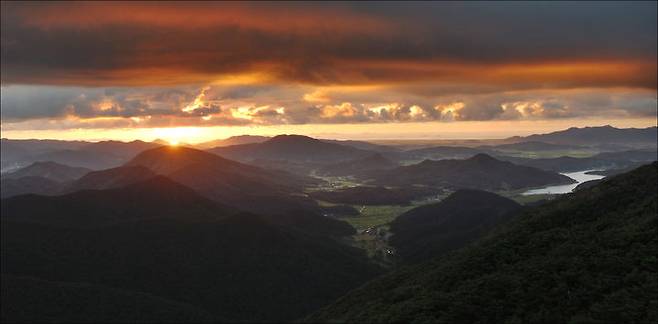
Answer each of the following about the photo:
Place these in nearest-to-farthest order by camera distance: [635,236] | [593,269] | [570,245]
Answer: [593,269] → [635,236] → [570,245]

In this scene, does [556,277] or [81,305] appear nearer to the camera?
[556,277]

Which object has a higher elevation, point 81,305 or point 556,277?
point 556,277

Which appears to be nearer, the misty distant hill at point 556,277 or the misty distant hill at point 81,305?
the misty distant hill at point 556,277

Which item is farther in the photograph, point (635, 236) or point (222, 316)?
point (222, 316)

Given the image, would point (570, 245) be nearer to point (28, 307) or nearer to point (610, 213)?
point (610, 213)

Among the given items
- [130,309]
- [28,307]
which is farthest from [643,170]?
[28,307]

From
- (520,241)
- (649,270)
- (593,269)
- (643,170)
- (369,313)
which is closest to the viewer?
(649,270)

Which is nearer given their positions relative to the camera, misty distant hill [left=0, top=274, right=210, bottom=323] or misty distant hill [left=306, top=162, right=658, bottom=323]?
misty distant hill [left=306, top=162, right=658, bottom=323]

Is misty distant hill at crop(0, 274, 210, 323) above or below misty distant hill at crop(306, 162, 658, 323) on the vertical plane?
below
